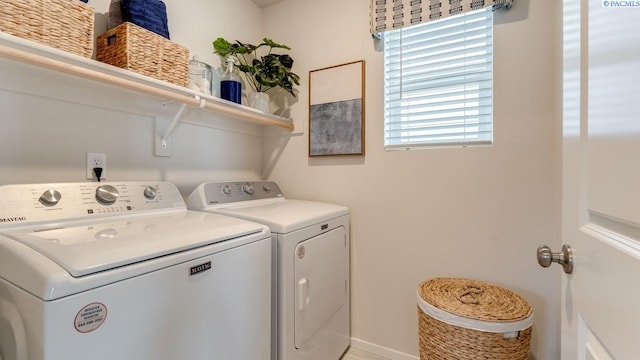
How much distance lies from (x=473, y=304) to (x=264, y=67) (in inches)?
72.9

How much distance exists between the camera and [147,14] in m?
1.29

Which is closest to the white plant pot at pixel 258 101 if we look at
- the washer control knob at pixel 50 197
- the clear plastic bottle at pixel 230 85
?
the clear plastic bottle at pixel 230 85

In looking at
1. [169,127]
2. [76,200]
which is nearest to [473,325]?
[76,200]

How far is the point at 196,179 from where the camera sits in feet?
5.75

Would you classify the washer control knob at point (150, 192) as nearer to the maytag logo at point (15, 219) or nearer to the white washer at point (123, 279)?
the white washer at point (123, 279)

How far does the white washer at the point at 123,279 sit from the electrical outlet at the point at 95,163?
0.15 metres

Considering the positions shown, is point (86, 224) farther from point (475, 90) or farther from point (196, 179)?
point (475, 90)

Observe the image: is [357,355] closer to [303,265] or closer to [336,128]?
[303,265]

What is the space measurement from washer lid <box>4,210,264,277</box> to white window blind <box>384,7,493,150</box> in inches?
46.2

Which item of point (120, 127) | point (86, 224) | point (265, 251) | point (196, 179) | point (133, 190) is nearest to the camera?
point (86, 224)

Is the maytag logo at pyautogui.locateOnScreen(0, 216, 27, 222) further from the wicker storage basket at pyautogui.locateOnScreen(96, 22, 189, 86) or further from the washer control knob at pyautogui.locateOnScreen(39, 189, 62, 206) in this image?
the wicker storage basket at pyautogui.locateOnScreen(96, 22, 189, 86)

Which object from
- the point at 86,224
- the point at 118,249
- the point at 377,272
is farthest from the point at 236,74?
the point at 377,272

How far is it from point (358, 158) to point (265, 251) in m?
0.99

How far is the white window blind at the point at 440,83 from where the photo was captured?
1.56 meters
